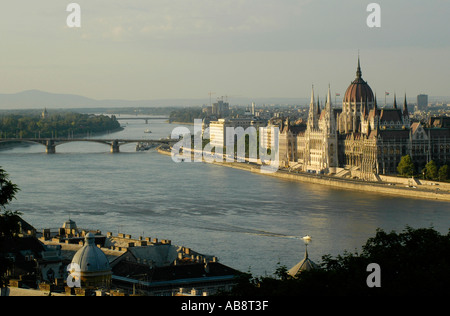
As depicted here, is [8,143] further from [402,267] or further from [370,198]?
[402,267]

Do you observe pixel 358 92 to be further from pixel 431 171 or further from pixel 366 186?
pixel 366 186

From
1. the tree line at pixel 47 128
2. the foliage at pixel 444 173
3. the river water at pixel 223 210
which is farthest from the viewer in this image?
the tree line at pixel 47 128

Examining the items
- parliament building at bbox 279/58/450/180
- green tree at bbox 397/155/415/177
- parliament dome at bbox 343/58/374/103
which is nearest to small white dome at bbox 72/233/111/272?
green tree at bbox 397/155/415/177

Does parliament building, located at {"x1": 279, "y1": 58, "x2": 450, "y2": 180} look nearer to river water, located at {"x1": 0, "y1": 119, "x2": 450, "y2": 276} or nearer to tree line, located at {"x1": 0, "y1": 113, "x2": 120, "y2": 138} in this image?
river water, located at {"x1": 0, "y1": 119, "x2": 450, "y2": 276}

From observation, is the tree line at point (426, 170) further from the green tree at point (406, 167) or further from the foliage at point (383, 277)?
the foliage at point (383, 277)

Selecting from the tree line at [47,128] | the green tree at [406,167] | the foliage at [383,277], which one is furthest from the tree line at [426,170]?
the tree line at [47,128]

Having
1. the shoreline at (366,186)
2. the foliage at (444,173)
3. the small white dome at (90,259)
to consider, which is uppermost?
the small white dome at (90,259)

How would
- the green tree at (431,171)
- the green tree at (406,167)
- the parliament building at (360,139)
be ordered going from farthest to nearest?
the parliament building at (360,139) < the green tree at (406,167) < the green tree at (431,171)
